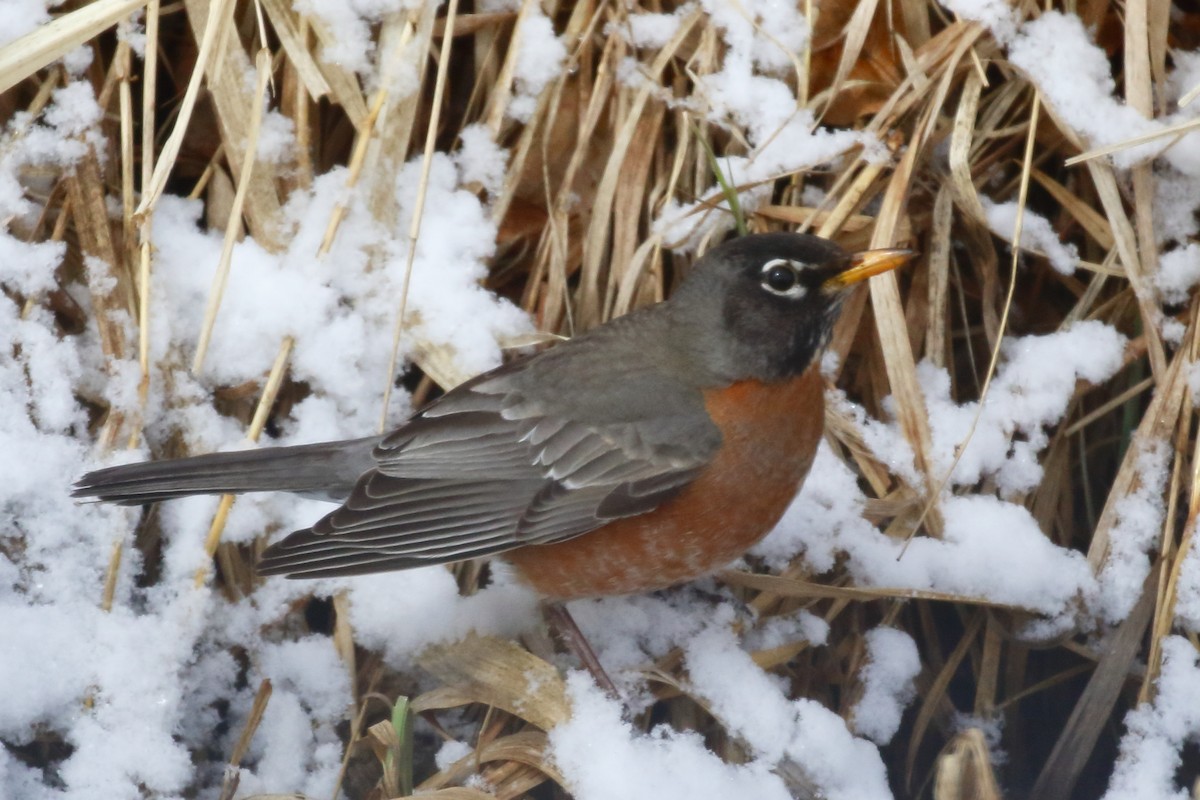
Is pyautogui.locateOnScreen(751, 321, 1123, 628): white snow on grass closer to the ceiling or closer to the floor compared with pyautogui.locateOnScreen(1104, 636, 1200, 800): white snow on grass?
closer to the ceiling

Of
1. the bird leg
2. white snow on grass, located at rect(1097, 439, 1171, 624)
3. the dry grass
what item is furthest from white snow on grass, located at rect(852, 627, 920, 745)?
the bird leg

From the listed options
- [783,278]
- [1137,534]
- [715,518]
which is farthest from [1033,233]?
[715,518]

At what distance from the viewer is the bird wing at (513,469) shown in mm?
2773

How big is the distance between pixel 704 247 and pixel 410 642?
1.21m

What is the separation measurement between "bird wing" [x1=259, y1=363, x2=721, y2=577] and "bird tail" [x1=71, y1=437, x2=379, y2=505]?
83 mm

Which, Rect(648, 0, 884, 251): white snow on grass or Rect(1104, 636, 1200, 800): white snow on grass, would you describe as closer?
Rect(1104, 636, 1200, 800): white snow on grass

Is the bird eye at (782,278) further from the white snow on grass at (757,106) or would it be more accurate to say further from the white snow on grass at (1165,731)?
the white snow on grass at (1165,731)

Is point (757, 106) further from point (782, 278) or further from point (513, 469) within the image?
point (513, 469)

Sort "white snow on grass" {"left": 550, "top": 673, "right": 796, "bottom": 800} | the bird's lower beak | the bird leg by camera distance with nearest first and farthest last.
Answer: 1. "white snow on grass" {"left": 550, "top": 673, "right": 796, "bottom": 800}
2. the bird's lower beak
3. the bird leg

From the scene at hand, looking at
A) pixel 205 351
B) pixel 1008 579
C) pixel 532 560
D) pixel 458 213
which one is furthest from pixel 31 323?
pixel 1008 579

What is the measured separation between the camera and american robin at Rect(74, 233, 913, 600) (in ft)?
9.10

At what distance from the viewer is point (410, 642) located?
2891 millimetres

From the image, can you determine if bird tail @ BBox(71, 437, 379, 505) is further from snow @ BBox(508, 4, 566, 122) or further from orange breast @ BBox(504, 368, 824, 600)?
snow @ BBox(508, 4, 566, 122)

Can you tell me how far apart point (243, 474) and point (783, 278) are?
1304 millimetres
